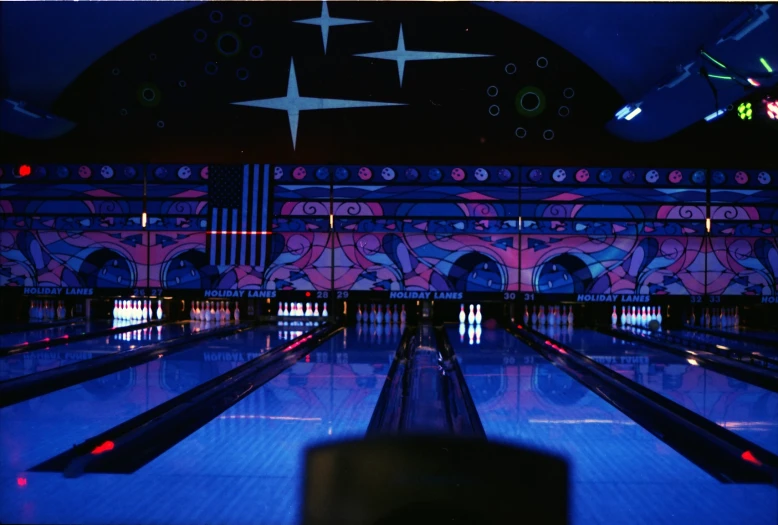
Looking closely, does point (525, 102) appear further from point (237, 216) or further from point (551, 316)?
point (237, 216)

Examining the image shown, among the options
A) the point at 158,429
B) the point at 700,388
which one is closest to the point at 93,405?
the point at 158,429

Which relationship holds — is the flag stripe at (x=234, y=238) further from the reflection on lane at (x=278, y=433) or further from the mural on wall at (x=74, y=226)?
the reflection on lane at (x=278, y=433)

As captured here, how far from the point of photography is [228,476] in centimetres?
177

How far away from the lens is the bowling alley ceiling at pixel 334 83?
A: 5.40 metres

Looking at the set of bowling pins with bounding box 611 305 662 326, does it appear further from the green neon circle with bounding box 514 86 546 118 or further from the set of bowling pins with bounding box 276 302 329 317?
the set of bowling pins with bounding box 276 302 329 317

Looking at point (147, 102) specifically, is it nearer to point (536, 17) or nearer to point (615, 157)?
point (536, 17)

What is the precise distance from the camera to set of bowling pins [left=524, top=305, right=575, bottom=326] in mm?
6027

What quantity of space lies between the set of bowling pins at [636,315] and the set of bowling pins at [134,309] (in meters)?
4.28

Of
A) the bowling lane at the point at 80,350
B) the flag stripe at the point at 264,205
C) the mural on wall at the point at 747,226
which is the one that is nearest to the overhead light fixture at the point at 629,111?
the mural on wall at the point at 747,226

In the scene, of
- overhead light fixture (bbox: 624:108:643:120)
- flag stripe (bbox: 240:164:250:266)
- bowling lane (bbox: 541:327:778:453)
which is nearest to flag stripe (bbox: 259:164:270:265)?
flag stripe (bbox: 240:164:250:266)

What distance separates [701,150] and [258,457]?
5298 mm

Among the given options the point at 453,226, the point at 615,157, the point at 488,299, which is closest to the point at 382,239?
the point at 453,226

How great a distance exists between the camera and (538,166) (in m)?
5.85

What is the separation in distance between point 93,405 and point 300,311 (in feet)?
12.0
